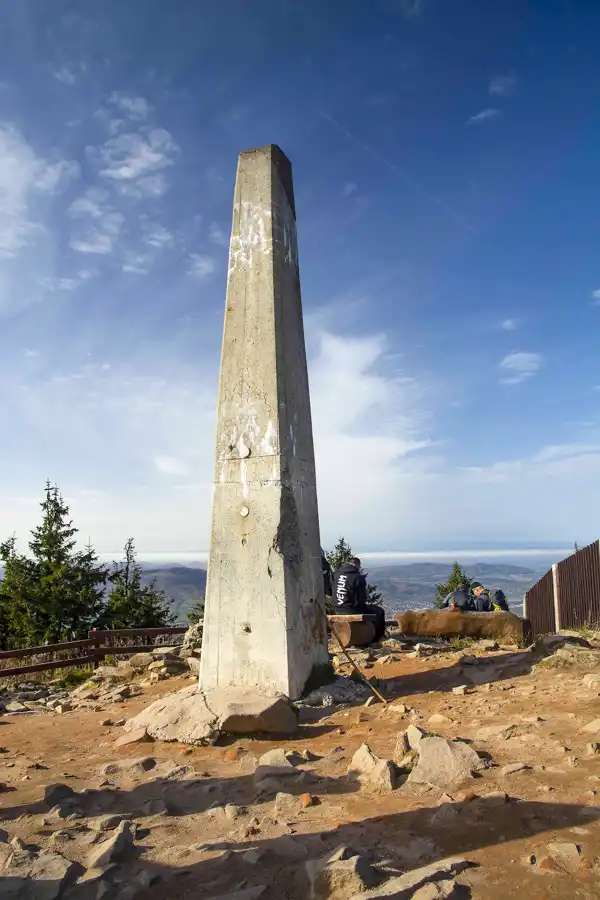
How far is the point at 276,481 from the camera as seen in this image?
692 cm

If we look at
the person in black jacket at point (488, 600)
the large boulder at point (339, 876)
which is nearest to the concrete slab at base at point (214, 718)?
the large boulder at point (339, 876)

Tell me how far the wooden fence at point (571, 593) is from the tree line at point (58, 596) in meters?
13.8

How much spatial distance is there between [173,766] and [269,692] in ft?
5.67

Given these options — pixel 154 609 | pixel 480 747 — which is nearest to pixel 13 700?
pixel 480 747

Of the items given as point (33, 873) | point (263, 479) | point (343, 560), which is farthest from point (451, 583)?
point (33, 873)

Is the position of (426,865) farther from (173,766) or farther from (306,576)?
(306,576)

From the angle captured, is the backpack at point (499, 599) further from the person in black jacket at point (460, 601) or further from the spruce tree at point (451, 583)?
the spruce tree at point (451, 583)

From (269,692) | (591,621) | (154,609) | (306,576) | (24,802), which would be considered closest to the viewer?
(24,802)

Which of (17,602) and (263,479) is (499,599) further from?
(17,602)

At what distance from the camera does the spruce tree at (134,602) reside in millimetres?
22359

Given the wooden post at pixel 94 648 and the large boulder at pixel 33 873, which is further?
the wooden post at pixel 94 648

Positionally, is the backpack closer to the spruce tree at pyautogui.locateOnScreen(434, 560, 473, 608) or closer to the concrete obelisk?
the concrete obelisk

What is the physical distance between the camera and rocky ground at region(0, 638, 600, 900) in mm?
2873

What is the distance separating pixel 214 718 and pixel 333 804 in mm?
2150
